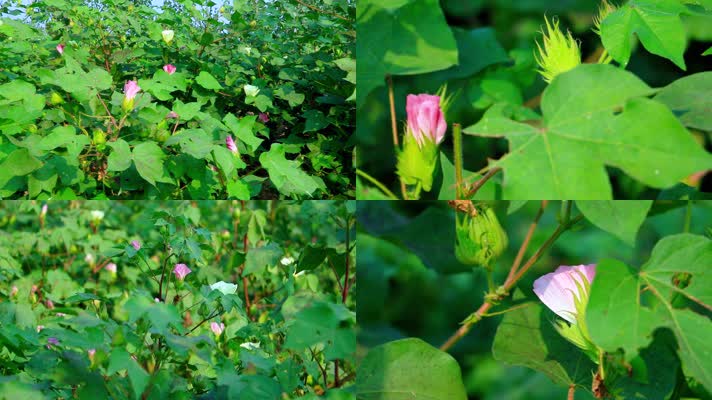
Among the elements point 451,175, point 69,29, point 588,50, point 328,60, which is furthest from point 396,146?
point 69,29

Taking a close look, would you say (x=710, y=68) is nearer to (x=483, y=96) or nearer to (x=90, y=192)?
(x=483, y=96)

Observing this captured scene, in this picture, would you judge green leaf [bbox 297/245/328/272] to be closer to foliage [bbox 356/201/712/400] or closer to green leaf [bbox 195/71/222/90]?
foliage [bbox 356/201/712/400]

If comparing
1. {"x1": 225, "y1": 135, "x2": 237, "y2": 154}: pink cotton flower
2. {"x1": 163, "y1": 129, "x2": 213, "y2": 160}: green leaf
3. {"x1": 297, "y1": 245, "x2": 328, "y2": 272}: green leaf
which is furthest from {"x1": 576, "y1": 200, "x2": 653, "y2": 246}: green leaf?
{"x1": 225, "y1": 135, "x2": 237, "y2": 154}: pink cotton flower

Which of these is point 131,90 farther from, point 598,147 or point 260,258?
point 598,147

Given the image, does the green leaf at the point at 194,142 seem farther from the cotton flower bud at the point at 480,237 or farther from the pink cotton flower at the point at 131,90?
the cotton flower bud at the point at 480,237

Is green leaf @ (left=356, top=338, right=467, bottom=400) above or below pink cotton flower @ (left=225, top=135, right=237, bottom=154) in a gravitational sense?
below

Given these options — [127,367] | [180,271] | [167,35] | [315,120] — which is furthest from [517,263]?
[167,35]
